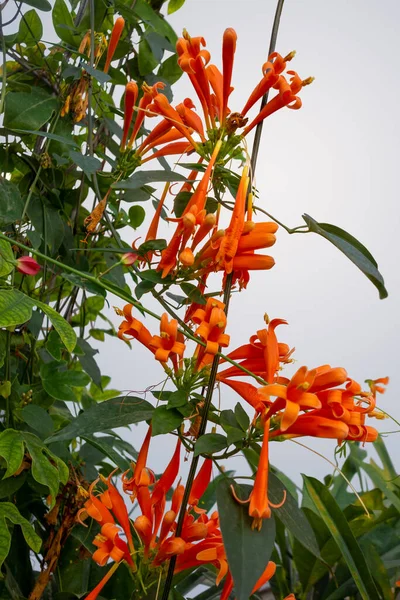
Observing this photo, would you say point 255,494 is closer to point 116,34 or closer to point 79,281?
point 79,281

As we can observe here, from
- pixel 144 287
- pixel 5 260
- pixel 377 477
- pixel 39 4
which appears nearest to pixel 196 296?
pixel 144 287

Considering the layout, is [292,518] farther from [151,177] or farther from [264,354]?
[151,177]

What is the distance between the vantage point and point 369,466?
101cm

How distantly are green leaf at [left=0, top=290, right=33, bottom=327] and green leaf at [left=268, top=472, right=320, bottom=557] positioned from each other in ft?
0.63

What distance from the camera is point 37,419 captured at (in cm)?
61

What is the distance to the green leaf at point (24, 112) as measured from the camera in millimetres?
643

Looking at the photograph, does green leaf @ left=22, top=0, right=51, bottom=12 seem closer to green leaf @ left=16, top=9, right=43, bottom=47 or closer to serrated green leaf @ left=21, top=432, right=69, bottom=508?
green leaf @ left=16, top=9, right=43, bottom=47

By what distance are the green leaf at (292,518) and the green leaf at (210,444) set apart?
0.04 m

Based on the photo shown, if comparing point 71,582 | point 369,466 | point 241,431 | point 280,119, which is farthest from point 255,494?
point 280,119

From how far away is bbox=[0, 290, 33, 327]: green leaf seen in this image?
455mm

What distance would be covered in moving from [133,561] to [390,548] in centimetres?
53

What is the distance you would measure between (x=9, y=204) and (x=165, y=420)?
11.5 inches

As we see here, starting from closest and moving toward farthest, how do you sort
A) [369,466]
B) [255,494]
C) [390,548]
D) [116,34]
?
1. [255,494]
2. [116,34]
3. [390,548]
4. [369,466]

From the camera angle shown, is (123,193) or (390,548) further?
(390,548)
